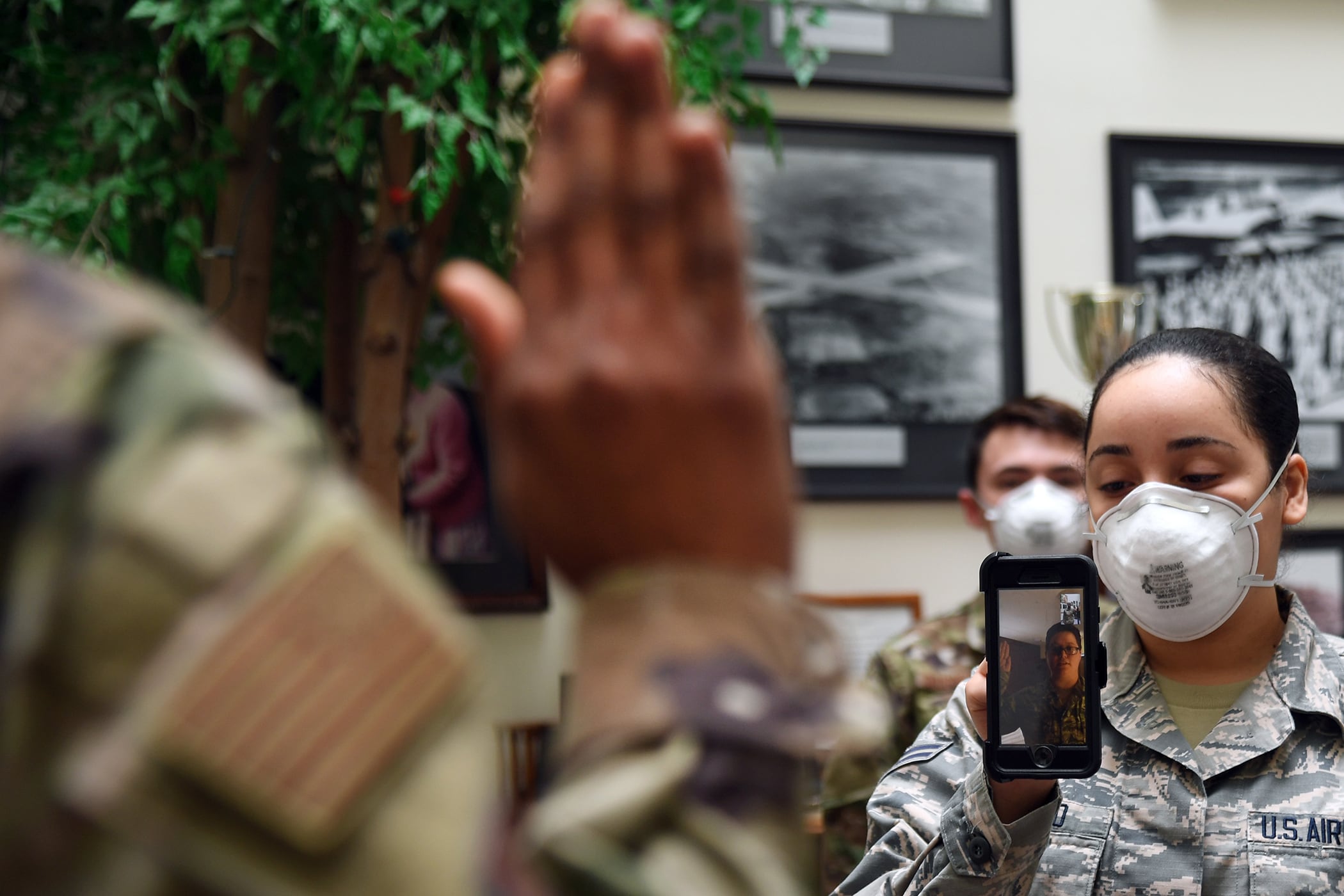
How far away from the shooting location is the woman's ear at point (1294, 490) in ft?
4.15

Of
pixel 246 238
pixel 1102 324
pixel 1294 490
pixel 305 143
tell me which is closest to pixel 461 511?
pixel 246 238

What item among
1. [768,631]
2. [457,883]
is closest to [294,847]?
[457,883]

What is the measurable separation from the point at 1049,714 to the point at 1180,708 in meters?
0.22

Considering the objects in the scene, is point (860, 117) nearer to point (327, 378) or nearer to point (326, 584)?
point (327, 378)

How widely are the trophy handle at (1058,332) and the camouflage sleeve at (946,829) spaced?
1.69m

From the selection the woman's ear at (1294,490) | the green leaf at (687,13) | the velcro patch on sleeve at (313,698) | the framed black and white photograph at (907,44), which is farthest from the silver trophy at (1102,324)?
the velcro patch on sleeve at (313,698)

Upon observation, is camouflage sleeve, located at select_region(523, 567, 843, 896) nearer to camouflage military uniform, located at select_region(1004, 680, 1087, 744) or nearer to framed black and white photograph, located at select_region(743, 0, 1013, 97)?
camouflage military uniform, located at select_region(1004, 680, 1087, 744)

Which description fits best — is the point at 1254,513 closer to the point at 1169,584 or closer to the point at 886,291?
the point at 1169,584

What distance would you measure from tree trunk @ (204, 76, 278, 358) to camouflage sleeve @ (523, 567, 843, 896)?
173 cm

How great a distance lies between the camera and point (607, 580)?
1.36 ft

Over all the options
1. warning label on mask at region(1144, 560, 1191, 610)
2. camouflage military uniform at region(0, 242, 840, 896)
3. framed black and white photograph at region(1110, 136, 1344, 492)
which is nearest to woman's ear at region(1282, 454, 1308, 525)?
warning label on mask at region(1144, 560, 1191, 610)

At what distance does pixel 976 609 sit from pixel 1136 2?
1.59 m

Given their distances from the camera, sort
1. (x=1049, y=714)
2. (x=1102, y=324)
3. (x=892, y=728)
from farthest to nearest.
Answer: (x=1102, y=324) < (x=892, y=728) < (x=1049, y=714)

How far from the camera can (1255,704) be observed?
46.5 inches
